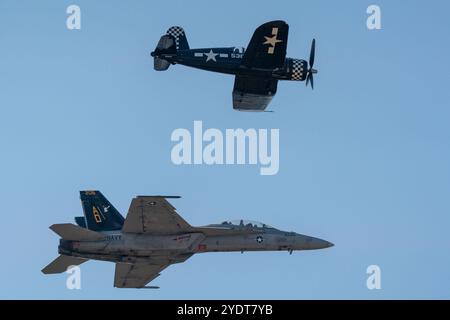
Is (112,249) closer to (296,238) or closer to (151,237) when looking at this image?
(151,237)

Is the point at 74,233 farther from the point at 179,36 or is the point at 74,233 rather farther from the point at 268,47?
the point at 179,36

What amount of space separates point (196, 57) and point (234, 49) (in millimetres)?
2411

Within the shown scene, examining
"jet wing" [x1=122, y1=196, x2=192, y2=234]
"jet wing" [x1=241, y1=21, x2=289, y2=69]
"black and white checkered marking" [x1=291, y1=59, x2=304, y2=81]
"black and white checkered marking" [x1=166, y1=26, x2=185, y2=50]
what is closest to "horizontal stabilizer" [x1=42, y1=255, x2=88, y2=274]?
"jet wing" [x1=122, y1=196, x2=192, y2=234]

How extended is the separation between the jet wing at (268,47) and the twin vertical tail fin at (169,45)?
185 inches

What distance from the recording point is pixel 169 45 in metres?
66.6

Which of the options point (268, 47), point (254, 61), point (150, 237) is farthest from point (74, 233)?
point (268, 47)

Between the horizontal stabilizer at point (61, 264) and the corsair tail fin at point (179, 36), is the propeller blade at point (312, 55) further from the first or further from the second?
the horizontal stabilizer at point (61, 264)

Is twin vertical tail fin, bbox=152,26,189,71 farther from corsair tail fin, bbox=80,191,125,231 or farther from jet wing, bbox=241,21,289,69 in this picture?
corsair tail fin, bbox=80,191,125,231

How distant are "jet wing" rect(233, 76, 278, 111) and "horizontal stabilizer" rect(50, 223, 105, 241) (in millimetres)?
14927

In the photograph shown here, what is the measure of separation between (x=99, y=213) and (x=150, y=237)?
4575mm

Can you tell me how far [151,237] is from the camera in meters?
60.8

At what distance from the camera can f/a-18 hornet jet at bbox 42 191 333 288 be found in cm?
5894

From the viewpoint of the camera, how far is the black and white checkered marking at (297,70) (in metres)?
67.2
